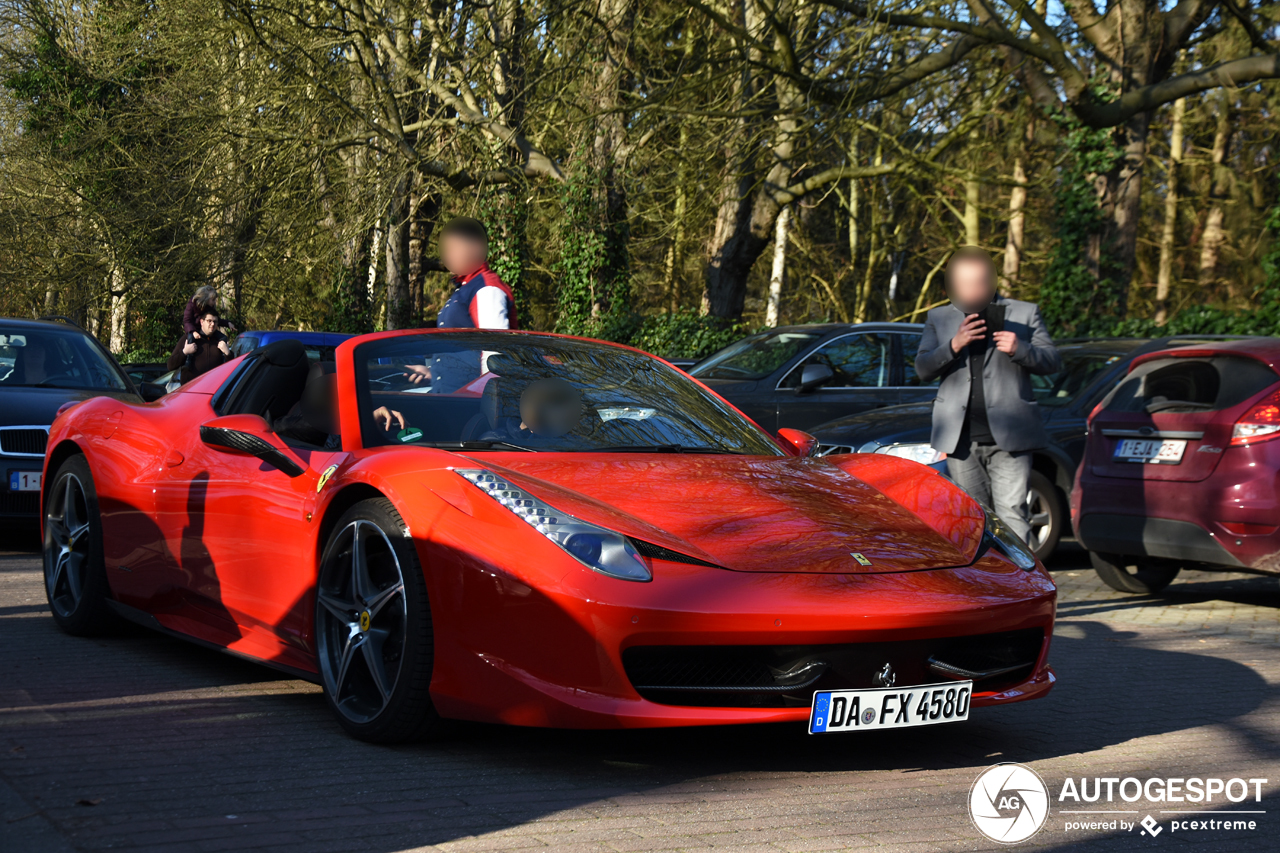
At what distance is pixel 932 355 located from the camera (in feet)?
22.3

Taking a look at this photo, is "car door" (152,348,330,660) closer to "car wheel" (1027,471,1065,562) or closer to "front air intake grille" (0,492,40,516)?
"front air intake grille" (0,492,40,516)

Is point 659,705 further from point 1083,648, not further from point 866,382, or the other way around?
point 866,382

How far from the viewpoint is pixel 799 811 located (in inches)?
144

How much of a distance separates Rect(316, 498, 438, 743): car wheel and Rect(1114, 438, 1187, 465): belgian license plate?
17.6ft

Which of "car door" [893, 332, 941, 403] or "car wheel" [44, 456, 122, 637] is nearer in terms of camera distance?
"car wheel" [44, 456, 122, 637]

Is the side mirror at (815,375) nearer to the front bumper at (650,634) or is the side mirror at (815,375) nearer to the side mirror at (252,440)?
the side mirror at (252,440)

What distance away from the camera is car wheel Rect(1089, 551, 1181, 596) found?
28.5 ft

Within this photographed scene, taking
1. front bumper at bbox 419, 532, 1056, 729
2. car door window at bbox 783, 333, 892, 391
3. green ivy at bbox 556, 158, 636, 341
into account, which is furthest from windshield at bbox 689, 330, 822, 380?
green ivy at bbox 556, 158, 636, 341

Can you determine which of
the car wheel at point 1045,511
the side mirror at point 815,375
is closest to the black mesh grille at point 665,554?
the side mirror at point 815,375

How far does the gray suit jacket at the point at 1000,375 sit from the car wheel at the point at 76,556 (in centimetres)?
402

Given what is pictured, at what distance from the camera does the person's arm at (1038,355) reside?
6.56m

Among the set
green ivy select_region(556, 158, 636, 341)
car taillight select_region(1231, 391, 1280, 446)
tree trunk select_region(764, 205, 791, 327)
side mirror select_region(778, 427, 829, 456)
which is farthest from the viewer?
tree trunk select_region(764, 205, 791, 327)

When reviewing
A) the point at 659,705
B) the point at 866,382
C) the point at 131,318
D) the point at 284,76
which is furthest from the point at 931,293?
the point at 659,705

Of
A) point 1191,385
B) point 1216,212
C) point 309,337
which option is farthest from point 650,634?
point 1216,212
